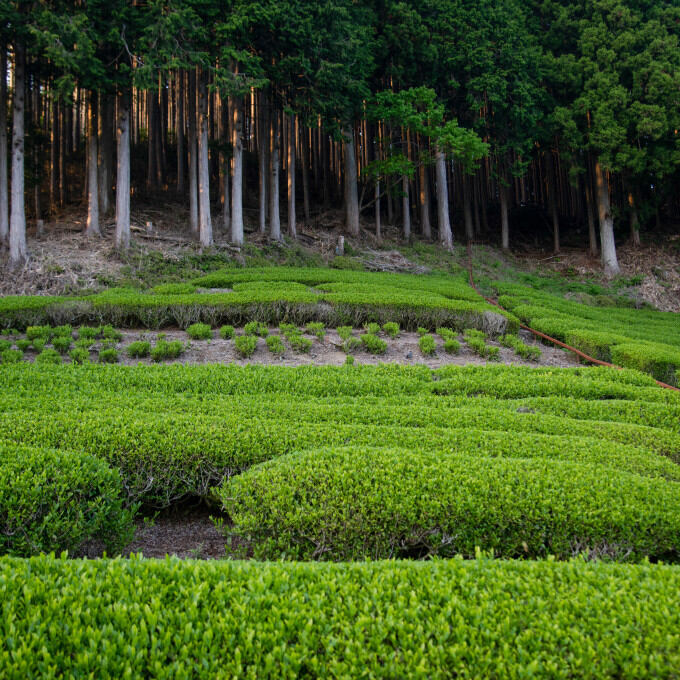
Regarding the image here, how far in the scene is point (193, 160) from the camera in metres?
20.8

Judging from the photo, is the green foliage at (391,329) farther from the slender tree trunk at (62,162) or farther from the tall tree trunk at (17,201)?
the slender tree trunk at (62,162)

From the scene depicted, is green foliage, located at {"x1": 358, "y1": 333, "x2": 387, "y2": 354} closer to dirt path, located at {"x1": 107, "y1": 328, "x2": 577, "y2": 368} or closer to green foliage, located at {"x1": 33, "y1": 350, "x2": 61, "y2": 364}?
dirt path, located at {"x1": 107, "y1": 328, "x2": 577, "y2": 368}

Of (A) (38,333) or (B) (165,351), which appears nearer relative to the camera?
(B) (165,351)

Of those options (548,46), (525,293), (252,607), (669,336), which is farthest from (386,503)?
(548,46)

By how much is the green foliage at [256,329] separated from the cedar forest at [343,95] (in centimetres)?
799

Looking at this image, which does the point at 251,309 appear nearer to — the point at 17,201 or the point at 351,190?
the point at 17,201

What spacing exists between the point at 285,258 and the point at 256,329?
28.5 ft

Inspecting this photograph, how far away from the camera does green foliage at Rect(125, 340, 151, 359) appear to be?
9070 millimetres

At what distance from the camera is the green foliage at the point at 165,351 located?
29.7 feet

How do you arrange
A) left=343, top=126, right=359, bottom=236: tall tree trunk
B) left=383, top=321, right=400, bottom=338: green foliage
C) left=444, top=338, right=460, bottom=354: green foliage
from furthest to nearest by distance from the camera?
left=343, top=126, right=359, bottom=236: tall tree trunk → left=383, top=321, right=400, bottom=338: green foliage → left=444, top=338, right=460, bottom=354: green foliage

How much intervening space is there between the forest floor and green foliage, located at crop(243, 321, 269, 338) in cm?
605

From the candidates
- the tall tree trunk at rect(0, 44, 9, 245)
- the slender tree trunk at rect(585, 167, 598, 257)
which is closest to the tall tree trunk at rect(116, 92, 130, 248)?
the tall tree trunk at rect(0, 44, 9, 245)

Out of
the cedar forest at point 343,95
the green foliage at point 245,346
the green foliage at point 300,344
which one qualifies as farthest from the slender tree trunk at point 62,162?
the green foliage at point 300,344

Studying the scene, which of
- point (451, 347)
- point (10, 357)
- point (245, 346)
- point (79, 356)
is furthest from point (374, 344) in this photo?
point (10, 357)
